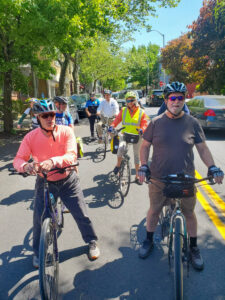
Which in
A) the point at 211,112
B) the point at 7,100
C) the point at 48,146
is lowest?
the point at 48,146

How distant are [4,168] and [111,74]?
34270mm

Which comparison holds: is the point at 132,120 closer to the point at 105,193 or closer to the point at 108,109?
the point at 105,193

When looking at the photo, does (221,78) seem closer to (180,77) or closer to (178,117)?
(180,77)

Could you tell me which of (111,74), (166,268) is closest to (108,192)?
(166,268)

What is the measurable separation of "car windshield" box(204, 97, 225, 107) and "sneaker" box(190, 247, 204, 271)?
29.8 feet

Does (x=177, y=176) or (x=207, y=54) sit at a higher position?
(x=207, y=54)

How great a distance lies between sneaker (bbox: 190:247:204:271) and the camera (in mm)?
3006

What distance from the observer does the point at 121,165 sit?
5.30 meters

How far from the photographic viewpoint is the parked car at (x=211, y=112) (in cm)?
1062

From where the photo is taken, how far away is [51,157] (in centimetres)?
294

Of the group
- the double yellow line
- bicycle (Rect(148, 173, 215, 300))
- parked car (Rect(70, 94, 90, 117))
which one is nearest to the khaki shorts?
bicycle (Rect(148, 173, 215, 300))

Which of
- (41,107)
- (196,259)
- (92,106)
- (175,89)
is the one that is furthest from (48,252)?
(92,106)

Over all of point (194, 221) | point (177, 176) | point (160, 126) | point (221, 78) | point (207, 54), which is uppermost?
point (207, 54)

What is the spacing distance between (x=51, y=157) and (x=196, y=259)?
2011mm
